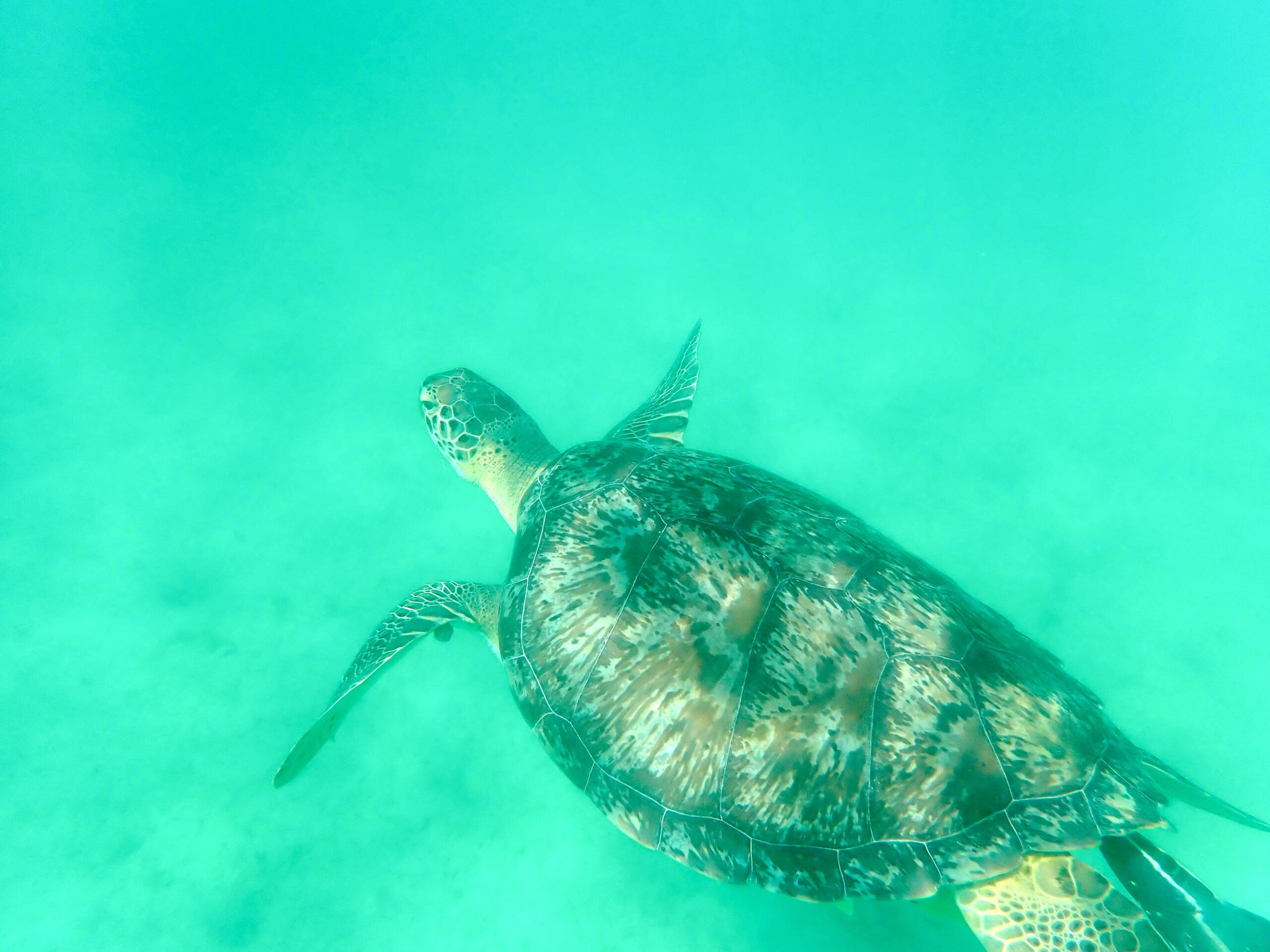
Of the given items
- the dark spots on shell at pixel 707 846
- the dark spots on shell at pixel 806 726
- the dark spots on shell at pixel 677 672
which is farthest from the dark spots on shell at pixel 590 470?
the dark spots on shell at pixel 707 846

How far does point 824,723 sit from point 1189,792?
159 centimetres

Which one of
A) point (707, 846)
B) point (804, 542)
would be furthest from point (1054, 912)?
point (804, 542)

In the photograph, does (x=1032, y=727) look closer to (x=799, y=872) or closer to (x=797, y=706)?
(x=797, y=706)

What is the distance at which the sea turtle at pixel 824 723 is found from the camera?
182 cm

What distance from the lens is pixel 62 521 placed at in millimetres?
4703

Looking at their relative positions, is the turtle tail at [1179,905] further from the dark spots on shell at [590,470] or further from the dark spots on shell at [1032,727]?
the dark spots on shell at [590,470]

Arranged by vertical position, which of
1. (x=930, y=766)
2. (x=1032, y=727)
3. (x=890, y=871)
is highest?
(x=1032, y=727)

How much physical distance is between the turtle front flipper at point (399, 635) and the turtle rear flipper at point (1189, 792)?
9.32 ft

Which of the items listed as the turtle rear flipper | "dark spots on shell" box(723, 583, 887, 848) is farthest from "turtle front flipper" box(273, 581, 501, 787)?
the turtle rear flipper

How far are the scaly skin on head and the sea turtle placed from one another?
1.12 m

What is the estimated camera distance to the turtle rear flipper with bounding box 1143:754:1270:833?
6.95 ft

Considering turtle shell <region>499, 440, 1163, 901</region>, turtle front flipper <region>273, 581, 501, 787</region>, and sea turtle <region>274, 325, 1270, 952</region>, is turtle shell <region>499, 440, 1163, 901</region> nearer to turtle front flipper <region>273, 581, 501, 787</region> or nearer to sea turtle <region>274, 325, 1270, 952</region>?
sea turtle <region>274, 325, 1270, 952</region>

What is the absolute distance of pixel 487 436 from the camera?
145 inches

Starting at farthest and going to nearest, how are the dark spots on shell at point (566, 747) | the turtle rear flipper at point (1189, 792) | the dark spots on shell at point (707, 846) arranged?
1. the dark spots on shell at point (566, 747)
2. the turtle rear flipper at point (1189, 792)
3. the dark spots on shell at point (707, 846)
